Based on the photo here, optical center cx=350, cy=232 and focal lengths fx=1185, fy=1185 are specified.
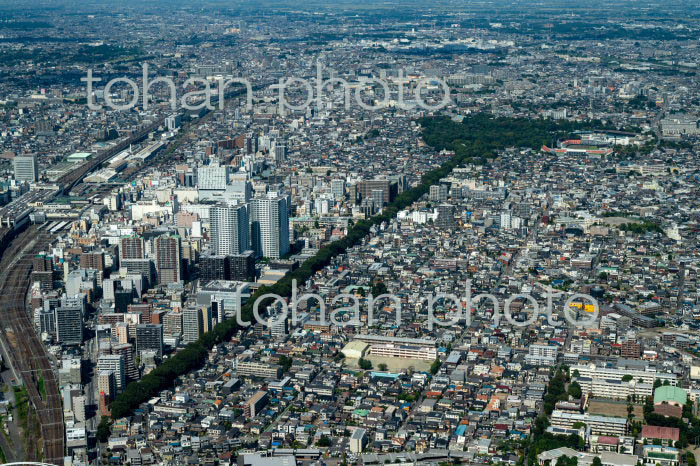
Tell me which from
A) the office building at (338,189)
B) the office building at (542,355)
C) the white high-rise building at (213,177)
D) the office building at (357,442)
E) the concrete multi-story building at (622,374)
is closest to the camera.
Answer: the office building at (357,442)

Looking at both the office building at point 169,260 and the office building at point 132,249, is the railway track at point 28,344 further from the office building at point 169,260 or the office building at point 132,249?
the office building at point 169,260

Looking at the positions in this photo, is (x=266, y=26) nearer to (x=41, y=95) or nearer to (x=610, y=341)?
(x=41, y=95)

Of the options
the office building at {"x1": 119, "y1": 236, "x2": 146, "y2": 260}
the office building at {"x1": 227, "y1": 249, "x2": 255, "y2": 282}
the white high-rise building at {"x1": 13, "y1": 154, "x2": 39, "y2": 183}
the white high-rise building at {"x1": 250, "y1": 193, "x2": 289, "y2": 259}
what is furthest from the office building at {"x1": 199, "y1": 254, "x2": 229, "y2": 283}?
the white high-rise building at {"x1": 13, "y1": 154, "x2": 39, "y2": 183}

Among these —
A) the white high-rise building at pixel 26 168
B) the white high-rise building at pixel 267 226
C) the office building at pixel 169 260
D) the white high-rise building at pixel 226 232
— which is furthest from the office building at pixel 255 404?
the white high-rise building at pixel 26 168

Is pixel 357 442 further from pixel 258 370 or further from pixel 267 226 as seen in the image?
pixel 267 226

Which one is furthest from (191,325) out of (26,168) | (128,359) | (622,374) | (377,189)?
(26,168)

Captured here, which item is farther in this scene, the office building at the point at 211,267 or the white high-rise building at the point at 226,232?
the white high-rise building at the point at 226,232
